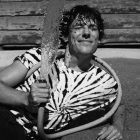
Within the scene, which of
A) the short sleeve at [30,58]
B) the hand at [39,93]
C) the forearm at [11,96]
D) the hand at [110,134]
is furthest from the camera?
the short sleeve at [30,58]

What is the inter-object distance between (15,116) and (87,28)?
72cm

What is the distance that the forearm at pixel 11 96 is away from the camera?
7.30 ft

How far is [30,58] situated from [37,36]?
3.00 m

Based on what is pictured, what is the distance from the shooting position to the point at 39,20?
5457 millimetres

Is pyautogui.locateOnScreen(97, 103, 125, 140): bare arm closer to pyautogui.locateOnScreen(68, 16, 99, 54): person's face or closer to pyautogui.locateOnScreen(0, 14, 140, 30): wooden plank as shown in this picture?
pyautogui.locateOnScreen(68, 16, 99, 54): person's face

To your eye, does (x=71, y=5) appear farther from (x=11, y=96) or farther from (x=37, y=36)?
(x=11, y=96)

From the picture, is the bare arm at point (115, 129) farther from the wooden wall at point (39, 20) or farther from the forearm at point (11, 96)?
the wooden wall at point (39, 20)

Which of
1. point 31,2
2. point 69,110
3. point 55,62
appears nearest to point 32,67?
point 55,62

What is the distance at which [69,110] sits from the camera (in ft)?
8.70

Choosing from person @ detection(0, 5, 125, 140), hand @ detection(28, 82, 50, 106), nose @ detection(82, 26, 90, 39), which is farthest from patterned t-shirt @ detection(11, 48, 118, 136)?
hand @ detection(28, 82, 50, 106)

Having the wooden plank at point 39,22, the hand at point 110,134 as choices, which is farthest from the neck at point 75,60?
the wooden plank at point 39,22

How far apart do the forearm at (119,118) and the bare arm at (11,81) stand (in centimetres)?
→ 65

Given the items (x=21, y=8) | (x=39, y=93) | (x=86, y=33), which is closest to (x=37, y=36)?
(x=21, y=8)

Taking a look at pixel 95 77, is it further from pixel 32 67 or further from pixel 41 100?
pixel 41 100
